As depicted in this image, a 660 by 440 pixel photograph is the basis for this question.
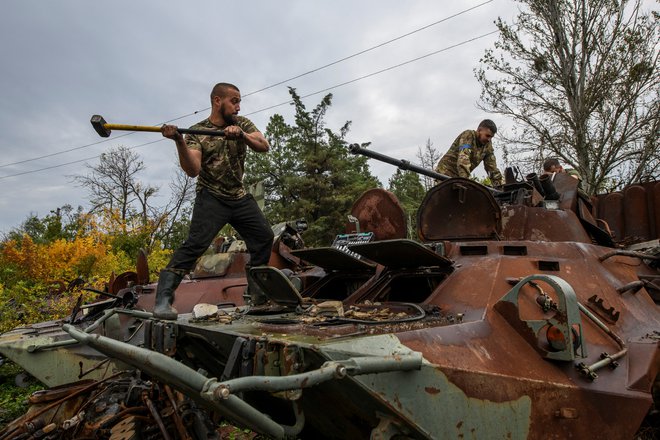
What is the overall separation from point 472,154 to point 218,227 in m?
3.46

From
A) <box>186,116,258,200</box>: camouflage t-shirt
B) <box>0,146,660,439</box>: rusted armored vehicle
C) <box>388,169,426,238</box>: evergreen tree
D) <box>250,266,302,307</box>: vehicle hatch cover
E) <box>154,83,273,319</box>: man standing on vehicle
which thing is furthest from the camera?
<box>388,169,426,238</box>: evergreen tree

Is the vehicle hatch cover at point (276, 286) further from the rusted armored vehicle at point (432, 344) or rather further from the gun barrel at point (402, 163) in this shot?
the gun barrel at point (402, 163)

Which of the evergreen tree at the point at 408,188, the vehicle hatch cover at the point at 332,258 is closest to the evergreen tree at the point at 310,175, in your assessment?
the evergreen tree at the point at 408,188

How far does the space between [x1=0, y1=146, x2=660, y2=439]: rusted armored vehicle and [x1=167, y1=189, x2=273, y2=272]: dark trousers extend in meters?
0.37

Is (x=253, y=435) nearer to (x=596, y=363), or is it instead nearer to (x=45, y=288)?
(x=596, y=363)

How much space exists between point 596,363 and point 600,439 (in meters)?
0.38

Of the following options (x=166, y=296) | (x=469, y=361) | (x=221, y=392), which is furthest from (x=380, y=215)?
(x=221, y=392)

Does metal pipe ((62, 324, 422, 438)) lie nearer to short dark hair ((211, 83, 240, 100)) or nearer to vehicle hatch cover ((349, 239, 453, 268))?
vehicle hatch cover ((349, 239, 453, 268))

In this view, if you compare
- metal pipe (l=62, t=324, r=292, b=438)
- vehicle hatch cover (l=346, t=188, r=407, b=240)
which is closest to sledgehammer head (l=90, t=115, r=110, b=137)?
metal pipe (l=62, t=324, r=292, b=438)

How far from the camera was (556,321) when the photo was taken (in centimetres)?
294

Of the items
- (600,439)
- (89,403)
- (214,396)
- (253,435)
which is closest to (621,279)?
(600,439)

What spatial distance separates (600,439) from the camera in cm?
287

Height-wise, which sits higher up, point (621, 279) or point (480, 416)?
point (621, 279)

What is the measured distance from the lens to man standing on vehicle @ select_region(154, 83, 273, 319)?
13.1ft
